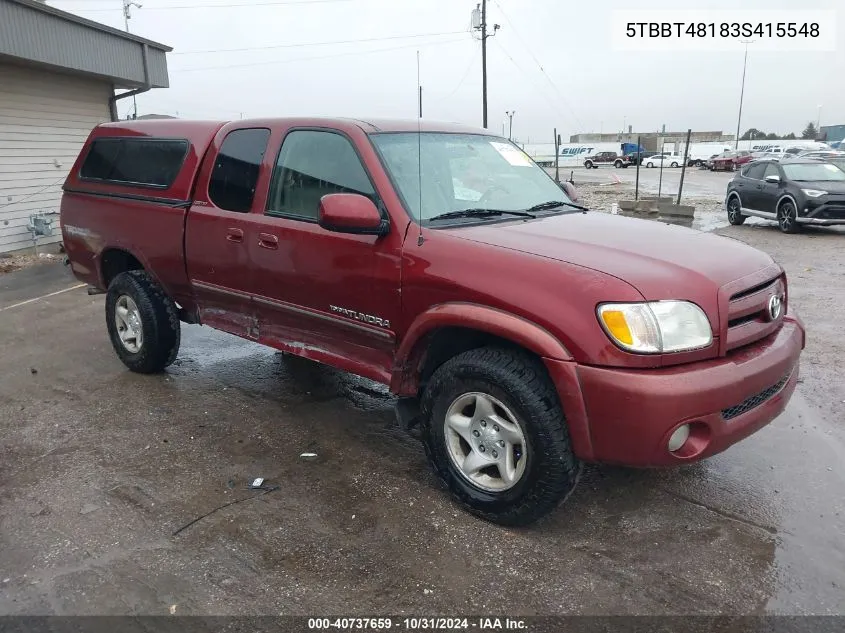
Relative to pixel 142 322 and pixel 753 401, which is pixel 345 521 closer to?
pixel 753 401

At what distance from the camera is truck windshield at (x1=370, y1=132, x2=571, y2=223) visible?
3569 millimetres

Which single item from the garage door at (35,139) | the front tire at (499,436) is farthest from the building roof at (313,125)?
the garage door at (35,139)

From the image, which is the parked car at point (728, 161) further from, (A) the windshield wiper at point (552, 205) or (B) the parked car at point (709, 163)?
(A) the windshield wiper at point (552, 205)

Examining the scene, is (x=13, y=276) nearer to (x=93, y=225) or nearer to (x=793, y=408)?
(x=93, y=225)

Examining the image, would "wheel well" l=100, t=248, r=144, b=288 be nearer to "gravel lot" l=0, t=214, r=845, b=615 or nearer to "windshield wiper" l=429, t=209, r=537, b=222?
"gravel lot" l=0, t=214, r=845, b=615

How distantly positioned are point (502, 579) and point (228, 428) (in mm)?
2282

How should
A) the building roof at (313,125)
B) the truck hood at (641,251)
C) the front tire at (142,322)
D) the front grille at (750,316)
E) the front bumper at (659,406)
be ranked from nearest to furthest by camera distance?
the front bumper at (659,406), the truck hood at (641,251), the front grille at (750,316), the building roof at (313,125), the front tire at (142,322)

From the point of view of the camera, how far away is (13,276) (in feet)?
33.0

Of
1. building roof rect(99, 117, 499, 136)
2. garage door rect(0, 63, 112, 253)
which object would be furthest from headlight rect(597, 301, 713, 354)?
garage door rect(0, 63, 112, 253)

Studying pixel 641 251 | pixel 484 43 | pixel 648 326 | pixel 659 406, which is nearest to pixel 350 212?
pixel 641 251

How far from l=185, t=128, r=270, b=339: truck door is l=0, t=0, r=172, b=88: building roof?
813 cm

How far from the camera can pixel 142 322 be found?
5105 millimetres

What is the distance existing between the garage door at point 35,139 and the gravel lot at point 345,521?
847 centimetres

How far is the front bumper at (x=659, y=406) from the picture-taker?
8.75 feet
